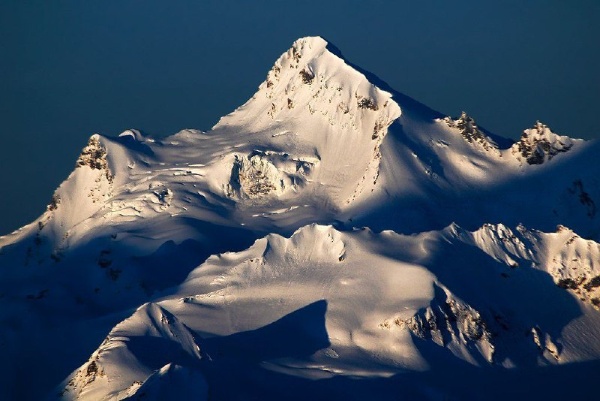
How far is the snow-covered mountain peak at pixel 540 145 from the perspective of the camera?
142 metres

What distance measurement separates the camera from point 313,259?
393ft

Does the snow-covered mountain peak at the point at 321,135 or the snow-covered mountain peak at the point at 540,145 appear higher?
the snow-covered mountain peak at the point at 321,135

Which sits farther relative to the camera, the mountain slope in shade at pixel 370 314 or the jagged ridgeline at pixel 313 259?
the jagged ridgeline at pixel 313 259

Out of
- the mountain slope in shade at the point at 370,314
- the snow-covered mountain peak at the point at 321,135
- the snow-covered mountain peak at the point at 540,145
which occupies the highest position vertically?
the snow-covered mountain peak at the point at 321,135

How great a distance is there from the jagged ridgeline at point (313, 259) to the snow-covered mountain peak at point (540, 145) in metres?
0.21

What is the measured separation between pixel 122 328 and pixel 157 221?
43.5 meters

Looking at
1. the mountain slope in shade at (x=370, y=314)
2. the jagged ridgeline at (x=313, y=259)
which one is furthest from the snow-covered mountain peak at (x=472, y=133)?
the mountain slope in shade at (x=370, y=314)

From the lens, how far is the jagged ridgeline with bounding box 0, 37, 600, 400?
10450 cm

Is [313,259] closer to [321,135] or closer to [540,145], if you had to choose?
[321,135]

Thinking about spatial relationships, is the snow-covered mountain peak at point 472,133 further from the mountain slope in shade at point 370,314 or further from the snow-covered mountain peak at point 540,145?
the mountain slope in shade at point 370,314

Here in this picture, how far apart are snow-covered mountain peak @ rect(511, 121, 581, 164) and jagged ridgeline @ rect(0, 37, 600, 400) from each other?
0.21m

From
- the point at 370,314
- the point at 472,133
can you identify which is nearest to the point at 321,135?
the point at 472,133

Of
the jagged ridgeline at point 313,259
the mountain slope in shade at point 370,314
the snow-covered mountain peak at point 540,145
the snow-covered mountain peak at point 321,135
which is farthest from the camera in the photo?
the snow-covered mountain peak at point 321,135

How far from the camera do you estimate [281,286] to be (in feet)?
386
